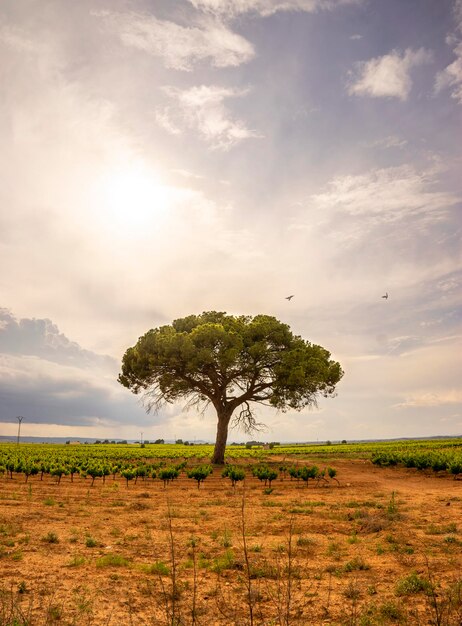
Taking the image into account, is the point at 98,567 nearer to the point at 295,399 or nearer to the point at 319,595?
the point at 319,595

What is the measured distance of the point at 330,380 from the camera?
3734 centimetres

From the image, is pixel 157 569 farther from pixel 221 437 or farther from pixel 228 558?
pixel 221 437

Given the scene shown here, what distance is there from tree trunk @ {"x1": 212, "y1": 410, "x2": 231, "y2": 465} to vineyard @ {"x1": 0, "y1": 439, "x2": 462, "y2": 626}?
1469 cm

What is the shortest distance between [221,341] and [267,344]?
4.40 metres

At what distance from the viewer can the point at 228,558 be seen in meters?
9.34

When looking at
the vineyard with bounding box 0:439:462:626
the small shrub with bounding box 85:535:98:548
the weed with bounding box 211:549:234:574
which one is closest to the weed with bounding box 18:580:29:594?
the vineyard with bounding box 0:439:462:626

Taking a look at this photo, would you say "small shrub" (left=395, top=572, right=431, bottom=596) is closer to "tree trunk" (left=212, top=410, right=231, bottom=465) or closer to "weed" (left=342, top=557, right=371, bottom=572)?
"weed" (left=342, top=557, right=371, bottom=572)

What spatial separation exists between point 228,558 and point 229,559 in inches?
2.7

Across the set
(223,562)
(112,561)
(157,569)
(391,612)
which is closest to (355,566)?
(391,612)

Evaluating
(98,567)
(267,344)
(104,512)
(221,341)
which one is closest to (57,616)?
(98,567)

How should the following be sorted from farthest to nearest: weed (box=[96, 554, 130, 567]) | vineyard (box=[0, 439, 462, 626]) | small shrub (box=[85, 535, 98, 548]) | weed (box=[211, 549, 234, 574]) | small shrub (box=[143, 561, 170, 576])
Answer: small shrub (box=[85, 535, 98, 548]) < weed (box=[96, 554, 130, 567]) < weed (box=[211, 549, 234, 574]) < small shrub (box=[143, 561, 170, 576]) < vineyard (box=[0, 439, 462, 626])

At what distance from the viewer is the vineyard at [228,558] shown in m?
6.49

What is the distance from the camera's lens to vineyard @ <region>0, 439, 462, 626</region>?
649 cm

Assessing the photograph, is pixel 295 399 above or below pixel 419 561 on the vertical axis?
above
